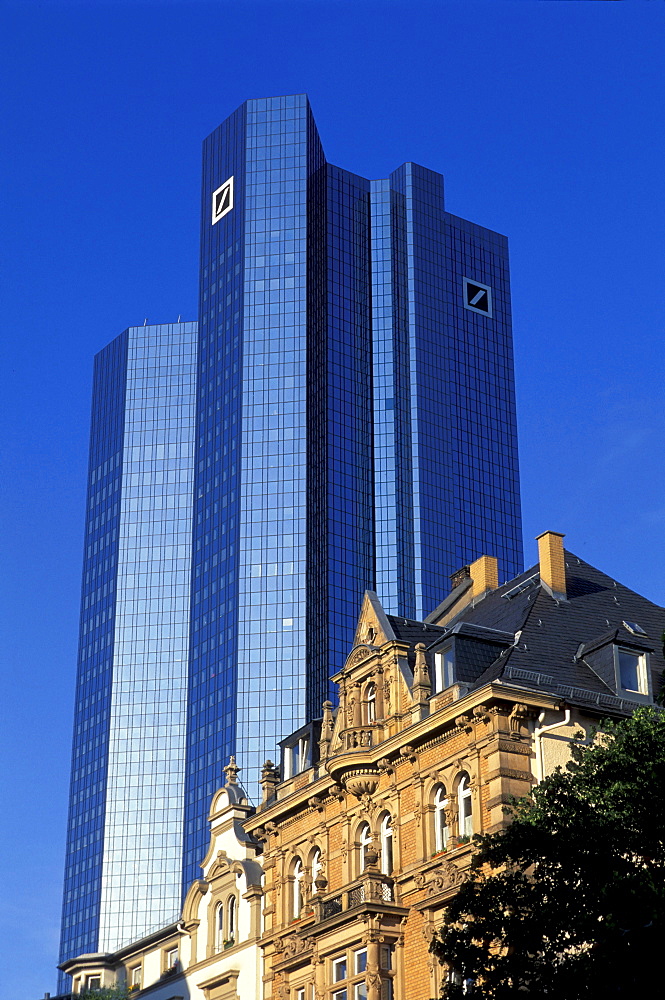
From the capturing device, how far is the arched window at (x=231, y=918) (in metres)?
62.9

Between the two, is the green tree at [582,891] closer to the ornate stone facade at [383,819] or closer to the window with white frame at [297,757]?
the ornate stone facade at [383,819]

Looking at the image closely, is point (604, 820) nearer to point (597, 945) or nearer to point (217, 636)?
point (597, 945)

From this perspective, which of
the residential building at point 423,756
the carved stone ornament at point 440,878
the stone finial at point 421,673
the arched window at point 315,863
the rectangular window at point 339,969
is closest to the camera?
the carved stone ornament at point 440,878

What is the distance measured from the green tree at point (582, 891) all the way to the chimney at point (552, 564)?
54.2 feet

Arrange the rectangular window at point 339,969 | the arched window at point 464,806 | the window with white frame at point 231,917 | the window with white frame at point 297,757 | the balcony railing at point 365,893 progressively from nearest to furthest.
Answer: the arched window at point 464,806 < the balcony railing at point 365,893 < the rectangular window at point 339,969 < the window with white frame at point 297,757 < the window with white frame at point 231,917

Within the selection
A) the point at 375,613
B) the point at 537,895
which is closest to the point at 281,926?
the point at 375,613

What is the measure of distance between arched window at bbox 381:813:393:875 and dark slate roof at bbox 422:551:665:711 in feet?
21.4

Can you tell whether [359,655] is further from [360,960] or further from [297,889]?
[360,960]

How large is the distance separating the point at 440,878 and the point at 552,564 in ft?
43.3

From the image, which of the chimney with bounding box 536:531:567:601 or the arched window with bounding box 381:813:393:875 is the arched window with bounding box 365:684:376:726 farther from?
the chimney with bounding box 536:531:567:601

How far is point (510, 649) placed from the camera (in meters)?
50.3

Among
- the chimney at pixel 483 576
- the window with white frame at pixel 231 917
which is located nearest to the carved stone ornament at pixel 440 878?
the chimney at pixel 483 576

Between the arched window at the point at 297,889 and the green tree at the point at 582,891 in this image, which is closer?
the green tree at the point at 582,891

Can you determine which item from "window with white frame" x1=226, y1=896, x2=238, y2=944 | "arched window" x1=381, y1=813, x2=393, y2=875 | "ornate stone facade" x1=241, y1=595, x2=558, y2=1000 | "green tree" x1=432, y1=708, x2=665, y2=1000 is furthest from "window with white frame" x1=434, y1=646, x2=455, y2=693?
"window with white frame" x1=226, y1=896, x2=238, y2=944
